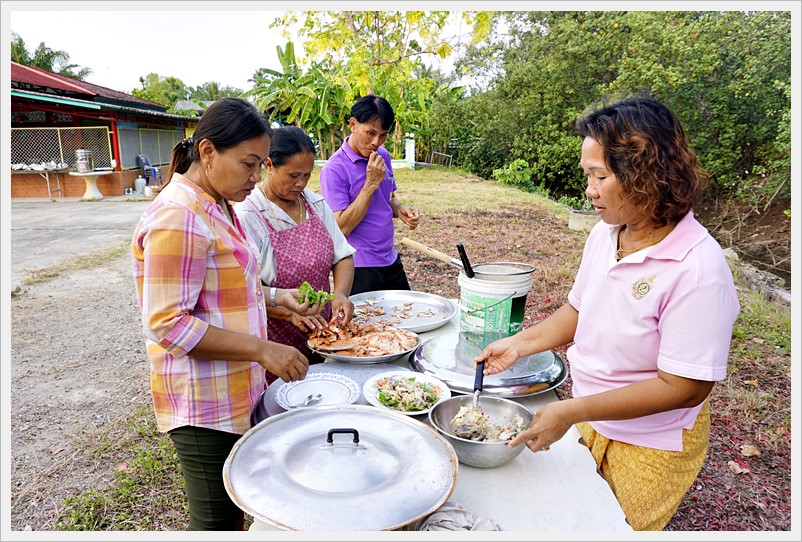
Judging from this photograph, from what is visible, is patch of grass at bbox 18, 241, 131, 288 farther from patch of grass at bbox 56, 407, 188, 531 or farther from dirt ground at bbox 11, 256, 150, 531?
patch of grass at bbox 56, 407, 188, 531

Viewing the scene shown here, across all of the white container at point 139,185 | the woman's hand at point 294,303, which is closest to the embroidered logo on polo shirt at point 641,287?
the woman's hand at point 294,303

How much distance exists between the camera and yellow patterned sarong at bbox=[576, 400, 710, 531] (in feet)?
5.13

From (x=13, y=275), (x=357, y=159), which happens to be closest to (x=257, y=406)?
(x=357, y=159)

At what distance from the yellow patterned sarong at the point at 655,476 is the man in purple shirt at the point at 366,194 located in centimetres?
205

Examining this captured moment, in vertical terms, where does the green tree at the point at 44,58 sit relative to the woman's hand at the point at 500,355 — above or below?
above

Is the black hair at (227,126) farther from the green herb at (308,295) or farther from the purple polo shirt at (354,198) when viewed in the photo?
the purple polo shirt at (354,198)

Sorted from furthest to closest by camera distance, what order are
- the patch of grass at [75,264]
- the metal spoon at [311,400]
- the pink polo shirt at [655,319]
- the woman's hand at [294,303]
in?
the patch of grass at [75,264] → the woman's hand at [294,303] → the metal spoon at [311,400] → the pink polo shirt at [655,319]

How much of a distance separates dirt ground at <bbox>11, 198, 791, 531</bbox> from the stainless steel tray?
1137mm

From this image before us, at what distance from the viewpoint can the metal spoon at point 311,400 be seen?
5.97 feet

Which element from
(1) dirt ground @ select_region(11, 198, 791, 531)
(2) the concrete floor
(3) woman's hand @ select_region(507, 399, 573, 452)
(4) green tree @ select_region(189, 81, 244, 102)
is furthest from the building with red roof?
(4) green tree @ select_region(189, 81, 244, 102)

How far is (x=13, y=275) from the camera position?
301 inches

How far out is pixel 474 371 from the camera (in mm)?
2055

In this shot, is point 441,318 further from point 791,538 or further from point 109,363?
point 109,363

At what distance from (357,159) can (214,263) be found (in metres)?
1.93
